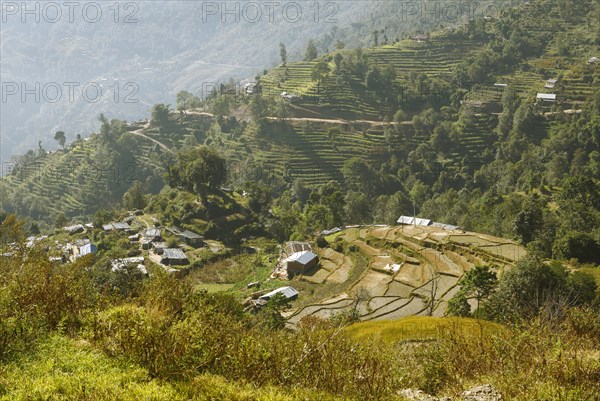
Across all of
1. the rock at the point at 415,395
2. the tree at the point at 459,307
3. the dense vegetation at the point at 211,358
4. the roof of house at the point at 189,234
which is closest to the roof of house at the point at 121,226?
the roof of house at the point at 189,234

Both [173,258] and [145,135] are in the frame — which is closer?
[173,258]

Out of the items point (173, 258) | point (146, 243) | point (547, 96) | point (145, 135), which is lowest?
point (146, 243)

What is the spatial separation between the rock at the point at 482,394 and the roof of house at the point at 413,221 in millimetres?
35754

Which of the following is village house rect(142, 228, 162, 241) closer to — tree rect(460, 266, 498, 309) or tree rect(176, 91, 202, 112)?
tree rect(460, 266, 498, 309)

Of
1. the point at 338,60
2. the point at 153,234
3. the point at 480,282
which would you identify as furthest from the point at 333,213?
the point at 338,60

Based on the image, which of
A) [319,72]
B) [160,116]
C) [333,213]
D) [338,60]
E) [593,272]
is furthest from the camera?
[338,60]

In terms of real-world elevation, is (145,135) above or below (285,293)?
above

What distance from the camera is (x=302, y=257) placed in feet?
105

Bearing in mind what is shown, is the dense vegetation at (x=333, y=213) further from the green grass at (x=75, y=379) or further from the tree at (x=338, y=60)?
the tree at (x=338, y=60)

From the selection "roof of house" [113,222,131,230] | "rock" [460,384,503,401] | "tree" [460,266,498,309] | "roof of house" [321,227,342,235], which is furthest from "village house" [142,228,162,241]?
"rock" [460,384,503,401]

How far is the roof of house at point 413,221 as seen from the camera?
1693 inches

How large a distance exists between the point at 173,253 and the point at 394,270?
16285 mm

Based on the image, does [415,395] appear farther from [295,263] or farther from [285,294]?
[295,263]

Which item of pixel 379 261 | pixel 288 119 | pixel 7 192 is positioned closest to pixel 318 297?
pixel 379 261
